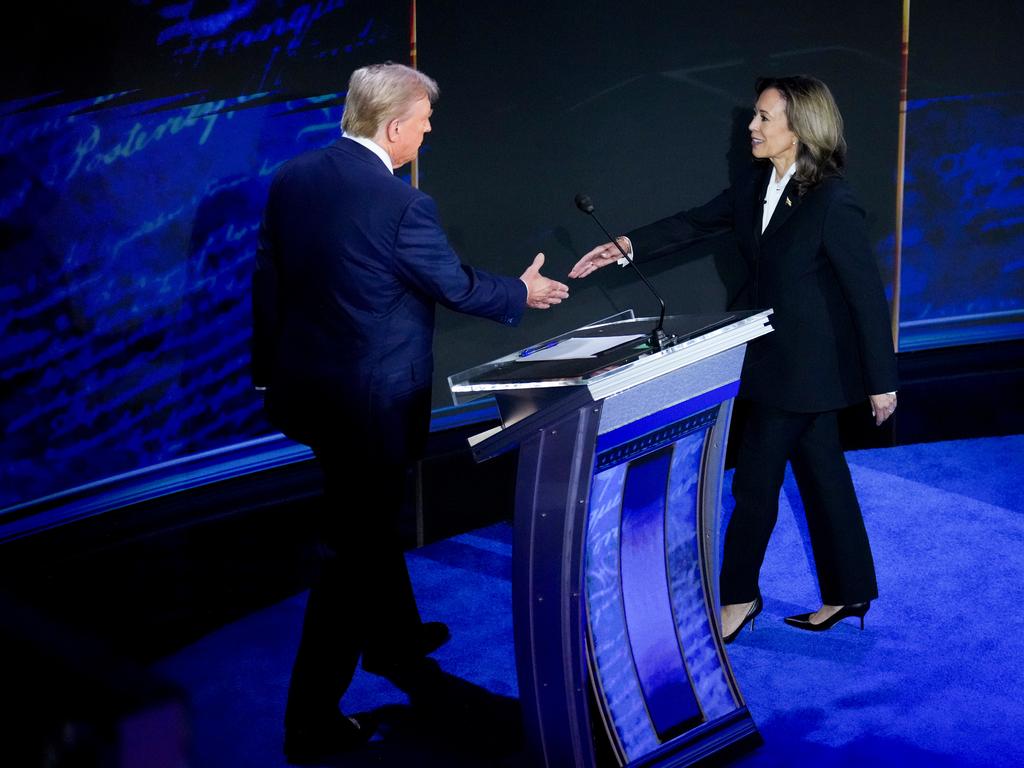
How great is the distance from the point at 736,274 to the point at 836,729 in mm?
2148

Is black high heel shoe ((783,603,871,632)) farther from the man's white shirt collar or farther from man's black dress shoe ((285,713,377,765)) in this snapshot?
the man's white shirt collar

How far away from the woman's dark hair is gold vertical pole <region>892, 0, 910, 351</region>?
1.81 metres

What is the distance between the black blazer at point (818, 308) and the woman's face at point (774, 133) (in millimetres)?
125

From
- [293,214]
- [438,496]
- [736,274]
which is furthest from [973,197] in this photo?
[293,214]

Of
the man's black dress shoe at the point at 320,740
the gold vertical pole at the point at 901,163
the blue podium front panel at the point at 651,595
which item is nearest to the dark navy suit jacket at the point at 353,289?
the blue podium front panel at the point at 651,595

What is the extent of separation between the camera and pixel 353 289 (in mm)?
2402

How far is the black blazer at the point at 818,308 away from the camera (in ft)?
8.96

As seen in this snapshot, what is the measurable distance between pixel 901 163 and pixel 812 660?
2.45m

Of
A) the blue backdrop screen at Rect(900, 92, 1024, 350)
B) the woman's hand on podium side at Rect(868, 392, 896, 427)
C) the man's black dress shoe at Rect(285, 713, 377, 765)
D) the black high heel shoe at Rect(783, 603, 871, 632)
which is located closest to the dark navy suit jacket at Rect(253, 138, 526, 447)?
the man's black dress shoe at Rect(285, 713, 377, 765)

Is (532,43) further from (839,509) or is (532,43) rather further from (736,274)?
(839,509)

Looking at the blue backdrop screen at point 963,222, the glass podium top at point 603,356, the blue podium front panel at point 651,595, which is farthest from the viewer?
the blue backdrop screen at point 963,222

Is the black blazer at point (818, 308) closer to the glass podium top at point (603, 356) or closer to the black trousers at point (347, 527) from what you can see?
the glass podium top at point (603, 356)

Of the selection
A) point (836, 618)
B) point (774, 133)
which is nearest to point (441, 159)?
point (774, 133)

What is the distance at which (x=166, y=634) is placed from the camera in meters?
3.15
